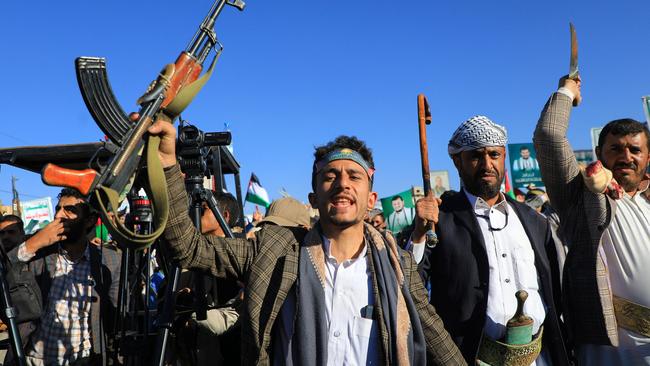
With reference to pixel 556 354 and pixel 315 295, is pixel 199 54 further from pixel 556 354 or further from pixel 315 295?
pixel 556 354

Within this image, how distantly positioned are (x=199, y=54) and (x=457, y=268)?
5.21ft

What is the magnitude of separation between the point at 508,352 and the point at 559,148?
977mm

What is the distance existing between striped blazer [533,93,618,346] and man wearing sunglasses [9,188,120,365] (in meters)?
2.76

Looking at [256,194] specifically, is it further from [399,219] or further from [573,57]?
[573,57]

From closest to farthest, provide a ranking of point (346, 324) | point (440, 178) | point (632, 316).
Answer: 1. point (346, 324)
2. point (632, 316)
3. point (440, 178)

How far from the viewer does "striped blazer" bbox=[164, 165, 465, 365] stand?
6.20ft

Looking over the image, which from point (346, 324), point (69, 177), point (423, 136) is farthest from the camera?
point (423, 136)

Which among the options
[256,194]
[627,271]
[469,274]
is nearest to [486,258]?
[469,274]

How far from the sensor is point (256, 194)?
404 inches

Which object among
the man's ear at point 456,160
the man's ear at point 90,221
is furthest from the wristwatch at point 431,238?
the man's ear at point 90,221

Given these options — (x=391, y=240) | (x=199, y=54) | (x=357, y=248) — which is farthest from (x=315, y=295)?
(x=199, y=54)

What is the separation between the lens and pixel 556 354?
248 cm

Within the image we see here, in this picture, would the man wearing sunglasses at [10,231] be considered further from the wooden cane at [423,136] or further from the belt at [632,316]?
the belt at [632,316]

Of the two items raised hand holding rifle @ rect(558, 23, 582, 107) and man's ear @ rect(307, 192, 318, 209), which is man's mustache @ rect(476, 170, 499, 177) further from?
man's ear @ rect(307, 192, 318, 209)
